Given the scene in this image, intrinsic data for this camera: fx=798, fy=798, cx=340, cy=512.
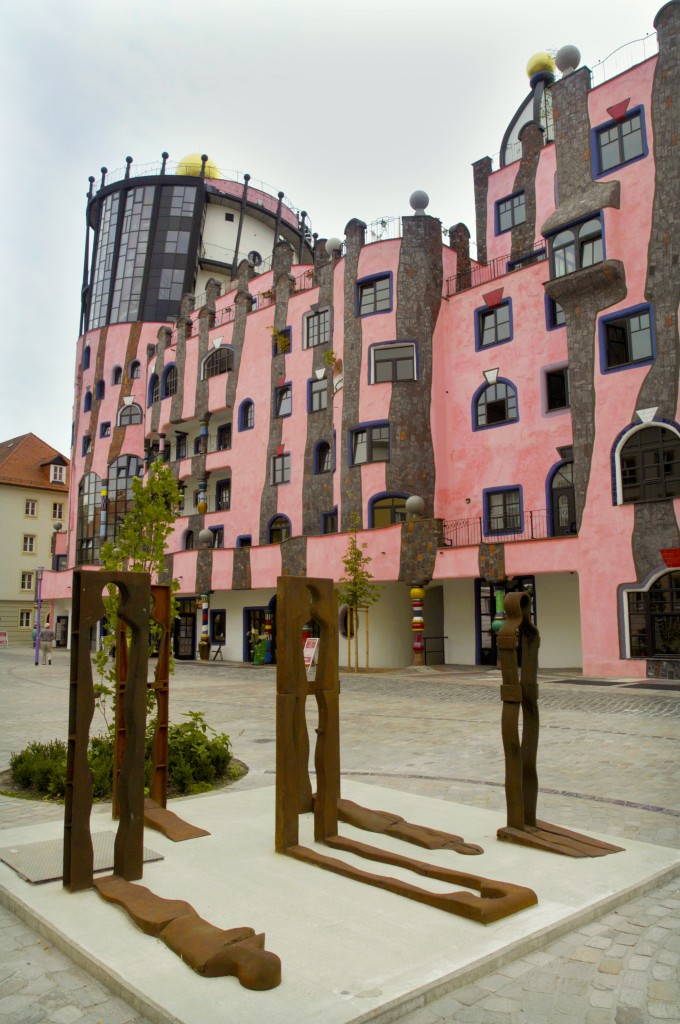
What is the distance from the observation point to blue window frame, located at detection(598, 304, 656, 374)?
845 inches

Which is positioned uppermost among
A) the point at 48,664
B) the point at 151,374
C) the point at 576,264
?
the point at 151,374

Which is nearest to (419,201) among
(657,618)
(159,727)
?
(657,618)

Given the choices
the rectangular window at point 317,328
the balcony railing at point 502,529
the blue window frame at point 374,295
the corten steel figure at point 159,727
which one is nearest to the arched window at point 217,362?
the rectangular window at point 317,328

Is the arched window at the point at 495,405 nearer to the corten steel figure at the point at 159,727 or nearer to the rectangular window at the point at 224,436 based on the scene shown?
the rectangular window at the point at 224,436

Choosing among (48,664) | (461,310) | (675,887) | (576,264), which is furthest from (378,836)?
(48,664)

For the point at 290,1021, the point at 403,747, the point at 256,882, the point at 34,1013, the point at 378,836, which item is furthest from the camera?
Result: the point at 403,747

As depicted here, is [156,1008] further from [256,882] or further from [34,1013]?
[256,882]

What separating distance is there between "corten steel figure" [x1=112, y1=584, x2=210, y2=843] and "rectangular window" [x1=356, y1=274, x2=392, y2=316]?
24200 mm

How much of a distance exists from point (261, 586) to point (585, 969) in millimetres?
28632

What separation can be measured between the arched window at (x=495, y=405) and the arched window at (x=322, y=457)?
6.80 m

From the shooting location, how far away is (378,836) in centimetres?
611

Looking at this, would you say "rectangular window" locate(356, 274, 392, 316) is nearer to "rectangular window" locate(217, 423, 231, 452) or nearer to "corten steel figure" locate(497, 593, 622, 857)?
"rectangular window" locate(217, 423, 231, 452)

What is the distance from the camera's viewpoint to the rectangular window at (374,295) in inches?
1164

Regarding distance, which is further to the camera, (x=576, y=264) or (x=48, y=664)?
(x=48, y=664)
